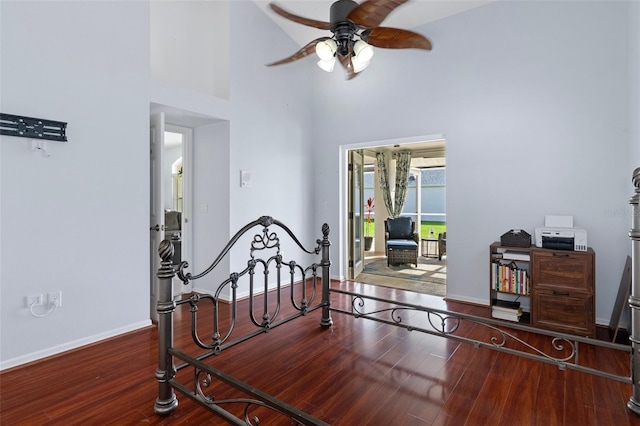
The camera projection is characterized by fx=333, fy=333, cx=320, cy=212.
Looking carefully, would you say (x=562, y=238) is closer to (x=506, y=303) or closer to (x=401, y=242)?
(x=506, y=303)

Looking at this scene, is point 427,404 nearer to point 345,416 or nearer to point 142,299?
point 345,416

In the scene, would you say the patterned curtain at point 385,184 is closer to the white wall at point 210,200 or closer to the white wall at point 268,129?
the white wall at point 268,129

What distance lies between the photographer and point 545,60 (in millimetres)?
3580

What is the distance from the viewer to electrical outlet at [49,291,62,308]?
2.68m

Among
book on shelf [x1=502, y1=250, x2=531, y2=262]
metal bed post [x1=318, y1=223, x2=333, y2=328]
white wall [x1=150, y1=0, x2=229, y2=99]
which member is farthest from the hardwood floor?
white wall [x1=150, y1=0, x2=229, y2=99]

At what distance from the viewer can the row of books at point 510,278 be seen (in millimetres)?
3396

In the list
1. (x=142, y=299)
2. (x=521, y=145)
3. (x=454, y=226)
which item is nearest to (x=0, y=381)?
(x=142, y=299)

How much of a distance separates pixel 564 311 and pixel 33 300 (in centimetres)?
455

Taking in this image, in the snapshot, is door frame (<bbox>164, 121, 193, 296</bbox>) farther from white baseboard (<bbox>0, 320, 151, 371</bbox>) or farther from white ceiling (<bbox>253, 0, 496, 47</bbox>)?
white ceiling (<bbox>253, 0, 496, 47</bbox>)

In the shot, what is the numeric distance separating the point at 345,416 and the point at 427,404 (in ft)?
1.68

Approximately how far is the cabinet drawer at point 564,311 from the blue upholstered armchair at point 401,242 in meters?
3.18

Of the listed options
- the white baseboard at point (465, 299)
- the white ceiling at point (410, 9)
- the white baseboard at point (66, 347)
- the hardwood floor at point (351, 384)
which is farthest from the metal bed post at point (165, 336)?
the white ceiling at point (410, 9)

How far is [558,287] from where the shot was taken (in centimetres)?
315

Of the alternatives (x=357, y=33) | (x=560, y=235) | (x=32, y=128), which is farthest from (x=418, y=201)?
(x=32, y=128)
